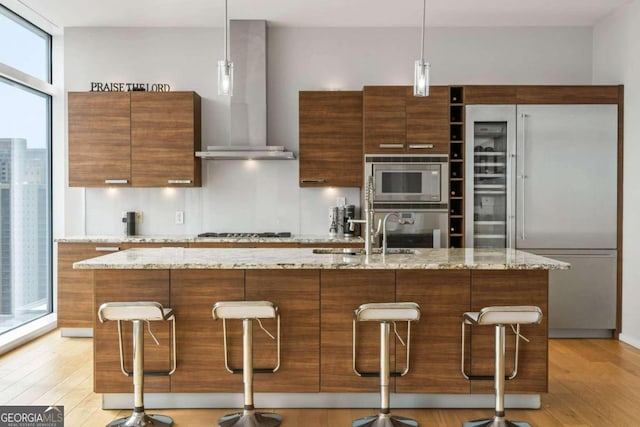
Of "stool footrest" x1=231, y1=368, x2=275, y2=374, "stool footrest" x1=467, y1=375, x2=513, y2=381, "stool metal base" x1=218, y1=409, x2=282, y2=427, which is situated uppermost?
"stool footrest" x1=231, y1=368, x2=275, y2=374

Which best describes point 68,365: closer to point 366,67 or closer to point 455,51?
point 366,67

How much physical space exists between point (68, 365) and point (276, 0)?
11.5ft

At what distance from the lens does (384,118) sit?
525 centimetres

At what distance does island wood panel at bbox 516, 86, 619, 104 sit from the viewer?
5191mm

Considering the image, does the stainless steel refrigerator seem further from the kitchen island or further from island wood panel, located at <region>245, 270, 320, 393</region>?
island wood panel, located at <region>245, 270, 320, 393</region>

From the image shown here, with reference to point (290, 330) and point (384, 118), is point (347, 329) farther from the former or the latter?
point (384, 118)

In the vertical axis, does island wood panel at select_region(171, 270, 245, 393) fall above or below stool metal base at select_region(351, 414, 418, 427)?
above

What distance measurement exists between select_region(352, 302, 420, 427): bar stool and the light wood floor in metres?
0.17

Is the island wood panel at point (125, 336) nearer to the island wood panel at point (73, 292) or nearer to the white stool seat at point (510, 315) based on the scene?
the white stool seat at point (510, 315)

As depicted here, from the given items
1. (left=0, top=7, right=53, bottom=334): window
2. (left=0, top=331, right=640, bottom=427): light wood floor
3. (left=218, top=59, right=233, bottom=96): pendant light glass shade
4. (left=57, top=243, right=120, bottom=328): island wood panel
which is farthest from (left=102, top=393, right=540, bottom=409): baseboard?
(left=0, top=7, right=53, bottom=334): window

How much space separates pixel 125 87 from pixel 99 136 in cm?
65

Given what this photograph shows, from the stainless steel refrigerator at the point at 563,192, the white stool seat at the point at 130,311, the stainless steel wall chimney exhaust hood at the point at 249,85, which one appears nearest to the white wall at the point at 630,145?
the stainless steel refrigerator at the point at 563,192

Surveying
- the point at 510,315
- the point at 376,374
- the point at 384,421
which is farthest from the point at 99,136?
the point at 510,315

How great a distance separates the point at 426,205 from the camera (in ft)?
17.3
